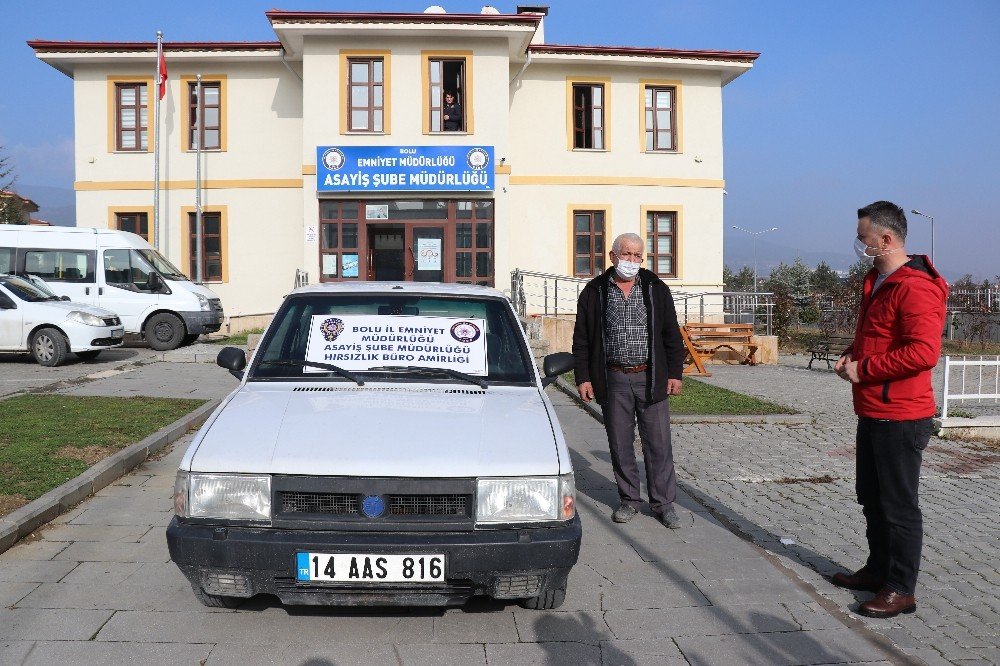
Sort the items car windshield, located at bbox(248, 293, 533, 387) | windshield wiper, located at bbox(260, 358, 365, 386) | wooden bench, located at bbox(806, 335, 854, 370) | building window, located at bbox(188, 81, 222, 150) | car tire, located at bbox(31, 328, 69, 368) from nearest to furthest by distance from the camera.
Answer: windshield wiper, located at bbox(260, 358, 365, 386) → car windshield, located at bbox(248, 293, 533, 387) → car tire, located at bbox(31, 328, 69, 368) → wooden bench, located at bbox(806, 335, 854, 370) → building window, located at bbox(188, 81, 222, 150)

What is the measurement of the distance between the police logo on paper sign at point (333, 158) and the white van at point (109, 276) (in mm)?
4999

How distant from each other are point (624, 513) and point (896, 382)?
2315 millimetres

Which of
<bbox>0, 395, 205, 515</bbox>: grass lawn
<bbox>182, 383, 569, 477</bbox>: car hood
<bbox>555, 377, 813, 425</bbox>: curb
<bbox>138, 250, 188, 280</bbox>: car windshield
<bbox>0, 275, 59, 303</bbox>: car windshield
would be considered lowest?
<bbox>555, 377, 813, 425</bbox>: curb

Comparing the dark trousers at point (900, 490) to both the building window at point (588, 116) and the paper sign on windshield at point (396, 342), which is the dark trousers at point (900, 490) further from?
the building window at point (588, 116)

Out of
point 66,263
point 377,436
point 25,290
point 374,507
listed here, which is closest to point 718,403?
point 377,436

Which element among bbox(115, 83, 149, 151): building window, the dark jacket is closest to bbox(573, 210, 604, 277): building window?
bbox(115, 83, 149, 151): building window

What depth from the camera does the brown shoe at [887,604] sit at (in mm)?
4504

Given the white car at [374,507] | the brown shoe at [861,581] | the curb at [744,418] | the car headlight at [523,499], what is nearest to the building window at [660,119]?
the curb at [744,418]

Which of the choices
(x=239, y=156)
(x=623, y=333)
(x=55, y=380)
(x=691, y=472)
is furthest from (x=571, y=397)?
(x=239, y=156)

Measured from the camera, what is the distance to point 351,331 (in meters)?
5.20

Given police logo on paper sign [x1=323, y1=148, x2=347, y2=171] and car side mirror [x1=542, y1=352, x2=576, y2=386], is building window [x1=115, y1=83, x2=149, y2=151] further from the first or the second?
car side mirror [x1=542, y1=352, x2=576, y2=386]

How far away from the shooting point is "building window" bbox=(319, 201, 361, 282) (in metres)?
22.8

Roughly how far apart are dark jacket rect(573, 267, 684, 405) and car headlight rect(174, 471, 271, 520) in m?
2.80

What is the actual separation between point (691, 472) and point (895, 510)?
3.59m
